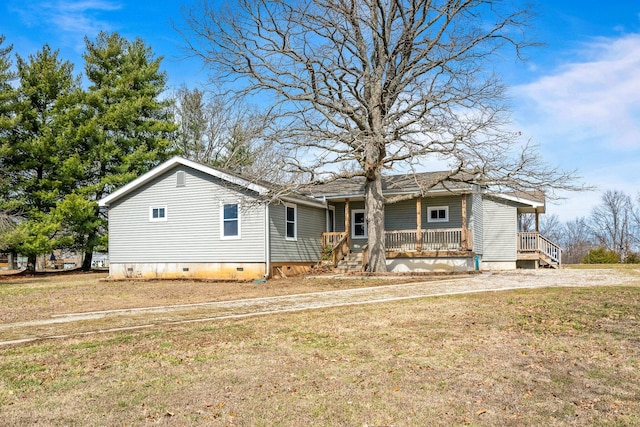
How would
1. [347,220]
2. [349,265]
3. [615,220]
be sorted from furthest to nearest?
1. [615,220]
2. [347,220]
3. [349,265]

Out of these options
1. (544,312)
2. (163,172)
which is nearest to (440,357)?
(544,312)

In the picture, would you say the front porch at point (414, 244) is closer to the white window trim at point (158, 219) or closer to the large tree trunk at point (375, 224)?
the large tree trunk at point (375, 224)

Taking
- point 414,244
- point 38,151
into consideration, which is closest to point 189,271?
point 414,244

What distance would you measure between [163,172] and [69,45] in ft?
55.0

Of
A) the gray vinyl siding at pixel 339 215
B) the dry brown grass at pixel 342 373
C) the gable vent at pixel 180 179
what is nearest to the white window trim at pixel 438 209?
the gray vinyl siding at pixel 339 215

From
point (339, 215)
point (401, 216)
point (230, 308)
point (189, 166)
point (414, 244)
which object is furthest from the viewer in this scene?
point (339, 215)

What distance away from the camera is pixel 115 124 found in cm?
3125

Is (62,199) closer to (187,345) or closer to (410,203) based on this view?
(410,203)

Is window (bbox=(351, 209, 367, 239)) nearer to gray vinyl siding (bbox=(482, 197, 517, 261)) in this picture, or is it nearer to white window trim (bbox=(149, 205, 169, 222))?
gray vinyl siding (bbox=(482, 197, 517, 261))

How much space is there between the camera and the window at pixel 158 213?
2192 cm

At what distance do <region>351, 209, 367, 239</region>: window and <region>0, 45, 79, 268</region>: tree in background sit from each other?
16396 millimetres

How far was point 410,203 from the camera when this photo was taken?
24.1 metres

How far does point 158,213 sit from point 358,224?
942 centimetres

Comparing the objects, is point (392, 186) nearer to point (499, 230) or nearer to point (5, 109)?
point (499, 230)
